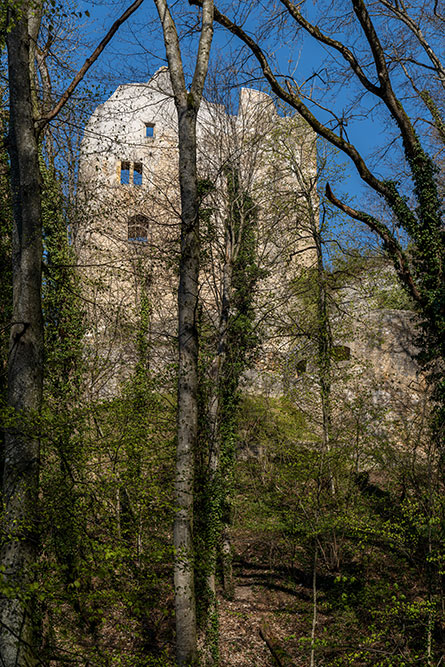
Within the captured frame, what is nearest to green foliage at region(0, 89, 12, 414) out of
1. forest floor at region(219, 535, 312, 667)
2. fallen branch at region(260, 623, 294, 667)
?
forest floor at region(219, 535, 312, 667)

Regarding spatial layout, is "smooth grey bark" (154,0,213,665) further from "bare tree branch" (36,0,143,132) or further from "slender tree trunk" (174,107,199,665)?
"bare tree branch" (36,0,143,132)

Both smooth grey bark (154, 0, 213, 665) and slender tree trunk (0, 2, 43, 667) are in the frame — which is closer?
slender tree trunk (0, 2, 43, 667)

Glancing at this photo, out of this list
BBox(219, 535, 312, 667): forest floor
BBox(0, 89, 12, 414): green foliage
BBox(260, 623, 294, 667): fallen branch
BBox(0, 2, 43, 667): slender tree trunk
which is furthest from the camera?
BBox(219, 535, 312, 667): forest floor

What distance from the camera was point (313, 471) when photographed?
31.4 feet

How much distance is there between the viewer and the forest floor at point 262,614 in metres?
9.34

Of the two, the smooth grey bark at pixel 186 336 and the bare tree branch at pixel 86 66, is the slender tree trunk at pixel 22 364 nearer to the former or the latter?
the bare tree branch at pixel 86 66

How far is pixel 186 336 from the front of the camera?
6.83 m

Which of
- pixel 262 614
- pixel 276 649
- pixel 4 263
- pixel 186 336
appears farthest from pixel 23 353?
pixel 262 614

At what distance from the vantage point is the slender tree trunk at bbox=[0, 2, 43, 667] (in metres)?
4.78

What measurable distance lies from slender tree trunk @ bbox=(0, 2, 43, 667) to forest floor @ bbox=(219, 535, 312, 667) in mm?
5251

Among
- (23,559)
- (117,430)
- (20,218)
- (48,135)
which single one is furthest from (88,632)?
(48,135)

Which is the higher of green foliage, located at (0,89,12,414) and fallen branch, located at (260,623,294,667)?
green foliage, located at (0,89,12,414)

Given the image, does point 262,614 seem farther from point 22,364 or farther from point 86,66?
point 86,66

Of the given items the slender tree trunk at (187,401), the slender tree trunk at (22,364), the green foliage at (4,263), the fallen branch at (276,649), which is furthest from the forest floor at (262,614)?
the green foliage at (4,263)
